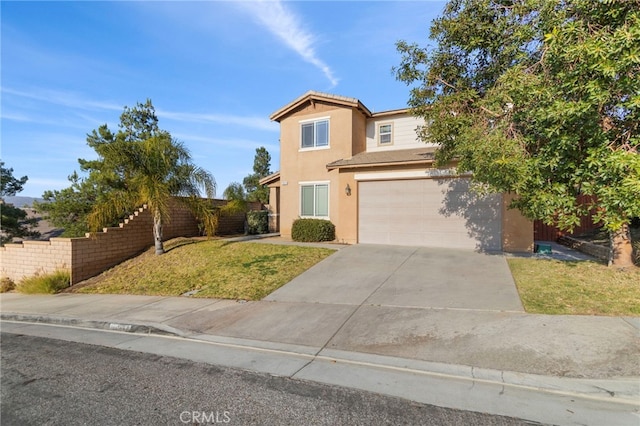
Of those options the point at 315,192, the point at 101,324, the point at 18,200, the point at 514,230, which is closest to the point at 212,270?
the point at 101,324

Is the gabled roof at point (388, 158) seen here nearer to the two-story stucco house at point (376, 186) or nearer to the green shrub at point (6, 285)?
the two-story stucco house at point (376, 186)

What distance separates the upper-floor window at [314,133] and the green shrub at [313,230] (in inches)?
155

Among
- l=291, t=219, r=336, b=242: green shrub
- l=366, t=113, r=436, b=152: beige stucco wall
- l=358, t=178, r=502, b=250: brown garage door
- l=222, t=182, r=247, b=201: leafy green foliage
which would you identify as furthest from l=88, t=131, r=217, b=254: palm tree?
l=366, t=113, r=436, b=152: beige stucco wall

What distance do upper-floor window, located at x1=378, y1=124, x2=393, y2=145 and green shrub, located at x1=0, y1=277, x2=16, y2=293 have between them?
52.3 feet

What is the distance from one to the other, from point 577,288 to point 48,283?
14.6 m

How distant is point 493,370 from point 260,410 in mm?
2884

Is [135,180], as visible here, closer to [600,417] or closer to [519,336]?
[519,336]

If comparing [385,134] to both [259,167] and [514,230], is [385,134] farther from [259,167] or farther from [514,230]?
[259,167]

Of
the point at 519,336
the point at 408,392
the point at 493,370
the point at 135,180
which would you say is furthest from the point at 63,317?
the point at 519,336

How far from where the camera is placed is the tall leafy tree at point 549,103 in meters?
6.09

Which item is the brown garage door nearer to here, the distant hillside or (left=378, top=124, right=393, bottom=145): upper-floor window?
(left=378, top=124, right=393, bottom=145): upper-floor window

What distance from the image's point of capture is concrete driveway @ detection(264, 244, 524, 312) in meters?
7.20

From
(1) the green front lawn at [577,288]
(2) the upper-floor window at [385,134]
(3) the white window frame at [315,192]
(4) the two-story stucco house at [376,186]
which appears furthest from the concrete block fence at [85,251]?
(1) the green front lawn at [577,288]

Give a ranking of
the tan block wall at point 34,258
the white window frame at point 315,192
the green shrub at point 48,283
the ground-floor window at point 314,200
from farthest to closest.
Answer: the ground-floor window at point 314,200 → the white window frame at point 315,192 → the tan block wall at point 34,258 → the green shrub at point 48,283
